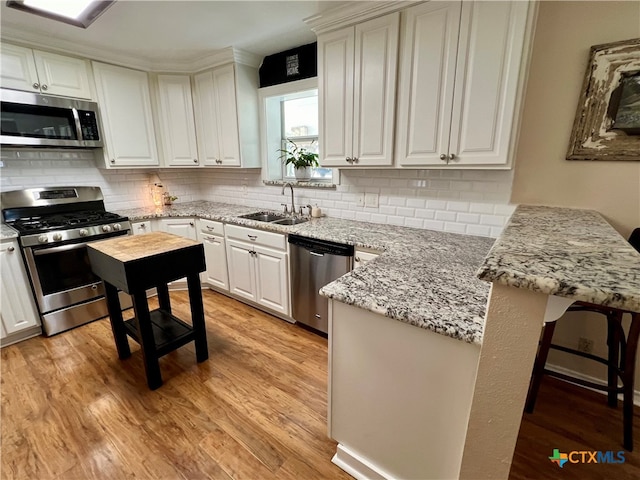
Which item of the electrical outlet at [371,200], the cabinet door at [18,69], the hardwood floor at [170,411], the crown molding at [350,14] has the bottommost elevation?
the hardwood floor at [170,411]

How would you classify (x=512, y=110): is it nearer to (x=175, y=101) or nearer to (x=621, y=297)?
(x=621, y=297)

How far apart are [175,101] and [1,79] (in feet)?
4.52

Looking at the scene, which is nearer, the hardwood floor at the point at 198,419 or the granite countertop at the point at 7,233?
the hardwood floor at the point at 198,419

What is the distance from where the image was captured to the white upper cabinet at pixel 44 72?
2389mm

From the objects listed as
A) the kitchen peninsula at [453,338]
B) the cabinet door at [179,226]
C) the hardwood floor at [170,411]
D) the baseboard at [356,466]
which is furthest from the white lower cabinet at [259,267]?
the baseboard at [356,466]

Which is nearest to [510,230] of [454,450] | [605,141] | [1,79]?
[454,450]

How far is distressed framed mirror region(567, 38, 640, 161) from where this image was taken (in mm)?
1528

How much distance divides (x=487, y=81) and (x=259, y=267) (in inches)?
86.5

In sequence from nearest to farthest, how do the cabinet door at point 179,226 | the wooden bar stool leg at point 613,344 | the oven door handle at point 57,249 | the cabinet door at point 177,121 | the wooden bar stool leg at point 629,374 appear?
1. the wooden bar stool leg at point 629,374
2. the wooden bar stool leg at point 613,344
3. the oven door handle at point 57,249
4. the cabinet door at point 179,226
5. the cabinet door at point 177,121

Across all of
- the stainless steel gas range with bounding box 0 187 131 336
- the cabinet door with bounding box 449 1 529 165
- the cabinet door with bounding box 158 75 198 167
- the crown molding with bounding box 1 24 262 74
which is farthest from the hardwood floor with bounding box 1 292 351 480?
the crown molding with bounding box 1 24 262 74

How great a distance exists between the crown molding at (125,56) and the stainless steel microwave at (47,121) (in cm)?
42

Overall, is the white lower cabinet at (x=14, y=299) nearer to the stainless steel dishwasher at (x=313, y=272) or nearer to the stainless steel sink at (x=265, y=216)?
the stainless steel sink at (x=265, y=216)

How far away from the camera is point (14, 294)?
2.31 metres

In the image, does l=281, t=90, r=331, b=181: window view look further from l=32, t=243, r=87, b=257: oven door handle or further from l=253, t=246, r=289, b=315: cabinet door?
l=32, t=243, r=87, b=257: oven door handle
